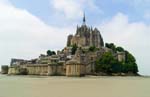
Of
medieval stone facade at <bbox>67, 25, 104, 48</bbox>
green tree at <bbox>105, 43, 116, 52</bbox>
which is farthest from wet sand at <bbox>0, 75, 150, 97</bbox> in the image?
medieval stone facade at <bbox>67, 25, 104, 48</bbox>

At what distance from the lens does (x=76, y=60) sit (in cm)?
9138

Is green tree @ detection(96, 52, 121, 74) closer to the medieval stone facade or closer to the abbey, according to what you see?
the abbey

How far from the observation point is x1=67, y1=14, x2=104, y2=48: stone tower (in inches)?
4803

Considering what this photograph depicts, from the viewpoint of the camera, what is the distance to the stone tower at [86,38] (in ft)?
400

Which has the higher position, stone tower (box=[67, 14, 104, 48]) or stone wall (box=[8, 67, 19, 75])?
stone tower (box=[67, 14, 104, 48])

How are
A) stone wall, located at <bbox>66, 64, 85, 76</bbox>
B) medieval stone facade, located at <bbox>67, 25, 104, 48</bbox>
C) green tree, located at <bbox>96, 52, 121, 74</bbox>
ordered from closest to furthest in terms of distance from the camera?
stone wall, located at <bbox>66, 64, 85, 76</bbox>, green tree, located at <bbox>96, 52, 121, 74</bbox>, medieval stone facade, located at <bbox>67, 25, 104, 48</bbox>

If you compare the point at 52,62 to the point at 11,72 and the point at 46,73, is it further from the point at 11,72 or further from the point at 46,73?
the point at 11,72

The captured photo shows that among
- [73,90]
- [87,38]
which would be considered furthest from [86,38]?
[73,90]

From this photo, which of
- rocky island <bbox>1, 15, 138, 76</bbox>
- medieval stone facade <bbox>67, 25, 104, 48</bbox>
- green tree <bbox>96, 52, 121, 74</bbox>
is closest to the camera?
rocky island <bbox>1, 15, 138, 76</bbox>

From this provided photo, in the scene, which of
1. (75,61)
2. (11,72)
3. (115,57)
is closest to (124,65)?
(115,57)

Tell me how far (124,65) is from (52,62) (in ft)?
74.9

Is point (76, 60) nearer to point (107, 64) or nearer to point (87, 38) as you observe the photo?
point (107, 64)

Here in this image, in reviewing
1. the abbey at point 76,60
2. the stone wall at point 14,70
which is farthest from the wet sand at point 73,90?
the stone wall at point 14,70

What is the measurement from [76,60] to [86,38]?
113 ft
